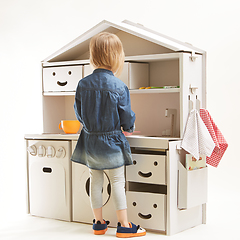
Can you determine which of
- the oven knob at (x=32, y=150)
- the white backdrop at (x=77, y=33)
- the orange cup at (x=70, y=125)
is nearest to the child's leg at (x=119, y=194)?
the orange cup at (x=70, y=125)

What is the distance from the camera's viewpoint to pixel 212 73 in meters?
3.61

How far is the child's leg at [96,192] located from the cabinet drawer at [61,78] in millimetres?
681

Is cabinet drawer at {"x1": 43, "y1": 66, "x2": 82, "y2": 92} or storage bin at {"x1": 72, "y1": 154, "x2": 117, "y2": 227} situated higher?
cabinet drawer at {"x1": 43, "y1": 66, "x2": 82, "y2": 92}

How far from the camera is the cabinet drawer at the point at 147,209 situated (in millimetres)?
2422

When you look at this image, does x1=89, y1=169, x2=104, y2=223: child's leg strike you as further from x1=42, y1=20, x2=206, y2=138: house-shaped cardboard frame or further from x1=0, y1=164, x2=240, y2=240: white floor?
x1=42, y1=20, x2=206, y2=138: house-shaped cardboard frame

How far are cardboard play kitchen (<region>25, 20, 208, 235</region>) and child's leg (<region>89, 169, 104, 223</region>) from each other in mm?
140

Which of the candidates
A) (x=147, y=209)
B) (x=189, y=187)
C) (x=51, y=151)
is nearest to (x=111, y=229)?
(x=147, y=209)

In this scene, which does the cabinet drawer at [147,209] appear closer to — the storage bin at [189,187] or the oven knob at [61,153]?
the storage bin at [189,187]

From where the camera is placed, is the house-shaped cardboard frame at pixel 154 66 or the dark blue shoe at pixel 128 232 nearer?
the dark blue shoe at pixel 128 232

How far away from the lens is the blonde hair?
7.70 feet

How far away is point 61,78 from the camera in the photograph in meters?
2.91

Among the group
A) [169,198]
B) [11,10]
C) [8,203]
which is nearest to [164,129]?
[169,198]

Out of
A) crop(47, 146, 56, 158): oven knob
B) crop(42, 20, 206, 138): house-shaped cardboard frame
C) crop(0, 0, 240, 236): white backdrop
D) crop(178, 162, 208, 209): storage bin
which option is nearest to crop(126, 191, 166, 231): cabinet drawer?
crop(178, 162, 208, 209): storage bin

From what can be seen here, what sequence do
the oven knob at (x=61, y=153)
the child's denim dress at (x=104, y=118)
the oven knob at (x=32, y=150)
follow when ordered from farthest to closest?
the oven knob at (x=32, y=150) → the oven knob at (x=61, y=153) → the child's denim dress at (x=104, y=118)
